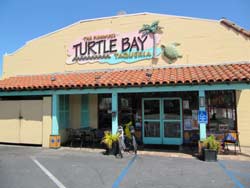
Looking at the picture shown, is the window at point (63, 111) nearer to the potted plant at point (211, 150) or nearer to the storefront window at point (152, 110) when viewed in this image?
the storefront window at point (152, 110)

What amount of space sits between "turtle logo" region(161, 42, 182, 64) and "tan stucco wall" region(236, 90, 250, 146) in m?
3.48

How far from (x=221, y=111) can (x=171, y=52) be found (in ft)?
12.7

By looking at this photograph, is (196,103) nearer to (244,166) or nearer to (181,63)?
(181,63)

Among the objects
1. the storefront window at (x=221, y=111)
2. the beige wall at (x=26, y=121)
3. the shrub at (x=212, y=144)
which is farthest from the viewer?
the beige wall at (x=26, y=121)

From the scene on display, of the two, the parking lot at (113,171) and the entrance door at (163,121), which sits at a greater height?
the entrance door at (163,121)

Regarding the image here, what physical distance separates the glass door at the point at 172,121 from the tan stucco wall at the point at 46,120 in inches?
224

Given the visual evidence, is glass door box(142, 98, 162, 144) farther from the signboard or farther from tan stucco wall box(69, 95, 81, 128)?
tan stucco wall box(69, 95, 81, 128)

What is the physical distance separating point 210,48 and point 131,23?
4.52m

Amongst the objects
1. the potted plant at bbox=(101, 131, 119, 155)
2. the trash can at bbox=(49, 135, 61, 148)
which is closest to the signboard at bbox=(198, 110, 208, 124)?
the potted plant at bbox=(101, 131, 119, 155)

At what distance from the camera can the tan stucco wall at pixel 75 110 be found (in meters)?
12.6

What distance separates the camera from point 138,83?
30.1ft

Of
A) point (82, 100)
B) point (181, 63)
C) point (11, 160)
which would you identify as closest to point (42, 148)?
point (11, 160)

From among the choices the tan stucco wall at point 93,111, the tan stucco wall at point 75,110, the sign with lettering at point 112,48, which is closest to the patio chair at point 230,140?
the sign with lettering at point 112,48

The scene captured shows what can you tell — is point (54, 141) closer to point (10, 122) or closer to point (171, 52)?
point (10, 122)
